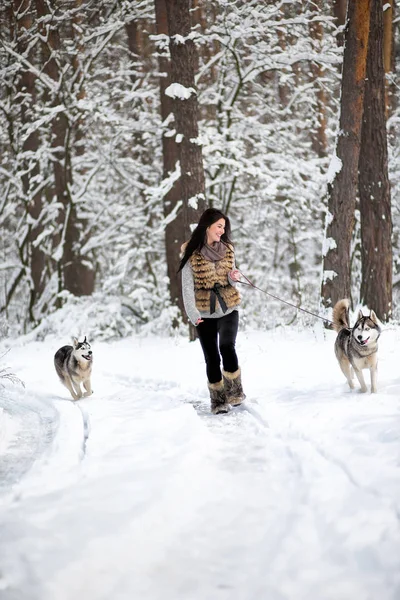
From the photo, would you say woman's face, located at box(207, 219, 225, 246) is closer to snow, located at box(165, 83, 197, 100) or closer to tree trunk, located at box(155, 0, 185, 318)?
snow, located at box(165, 83, 197, 100)

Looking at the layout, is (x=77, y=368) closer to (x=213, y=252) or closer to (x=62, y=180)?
(x=213, y=252)

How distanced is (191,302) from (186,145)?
17.9 feet

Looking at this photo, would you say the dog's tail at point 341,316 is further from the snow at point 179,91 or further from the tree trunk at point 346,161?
the snow at point 179,91

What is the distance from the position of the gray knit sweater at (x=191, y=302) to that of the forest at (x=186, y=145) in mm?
4611

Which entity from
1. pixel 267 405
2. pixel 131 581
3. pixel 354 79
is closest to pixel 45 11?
pixel 354 79

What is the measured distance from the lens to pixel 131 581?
2.67 meters

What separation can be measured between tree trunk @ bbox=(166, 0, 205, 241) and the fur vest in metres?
4.51

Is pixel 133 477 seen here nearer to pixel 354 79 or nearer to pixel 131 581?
pixel 131 581

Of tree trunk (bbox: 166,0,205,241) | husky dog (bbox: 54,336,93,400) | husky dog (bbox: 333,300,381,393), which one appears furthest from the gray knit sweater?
tree trunk (bbox: 166,0,205,241)

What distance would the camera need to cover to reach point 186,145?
10.4m

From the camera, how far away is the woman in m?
5.88

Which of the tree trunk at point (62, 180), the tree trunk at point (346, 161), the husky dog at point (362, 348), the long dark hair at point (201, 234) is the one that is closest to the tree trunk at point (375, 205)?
the tree trunk at point (346, 161)

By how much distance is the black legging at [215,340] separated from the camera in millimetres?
6035

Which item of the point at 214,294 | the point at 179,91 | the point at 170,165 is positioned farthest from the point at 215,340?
the point at 170,165
